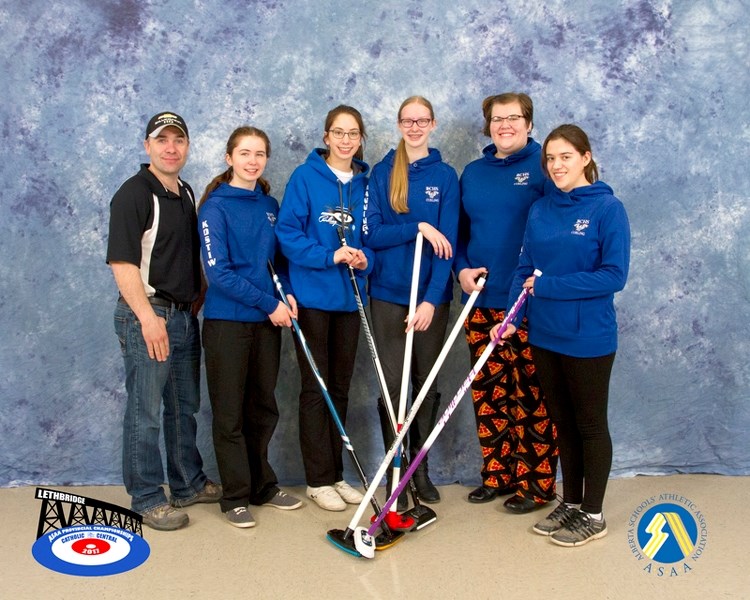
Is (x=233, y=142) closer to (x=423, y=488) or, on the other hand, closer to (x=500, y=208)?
(x=500, y=208)

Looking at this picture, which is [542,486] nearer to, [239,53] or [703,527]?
[703,527]

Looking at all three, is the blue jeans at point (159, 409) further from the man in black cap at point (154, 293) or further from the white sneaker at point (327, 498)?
the white sneaker at point (327, 498)

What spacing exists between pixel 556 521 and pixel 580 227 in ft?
3.47

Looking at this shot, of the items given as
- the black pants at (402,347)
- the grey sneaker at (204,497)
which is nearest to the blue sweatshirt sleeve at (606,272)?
the black pants at (402,347)

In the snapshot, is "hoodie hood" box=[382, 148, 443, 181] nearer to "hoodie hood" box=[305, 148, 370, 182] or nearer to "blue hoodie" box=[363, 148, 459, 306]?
"blue hoodie" box=[363, 148, 459, 306]

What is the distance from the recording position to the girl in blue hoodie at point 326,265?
9.36 ft

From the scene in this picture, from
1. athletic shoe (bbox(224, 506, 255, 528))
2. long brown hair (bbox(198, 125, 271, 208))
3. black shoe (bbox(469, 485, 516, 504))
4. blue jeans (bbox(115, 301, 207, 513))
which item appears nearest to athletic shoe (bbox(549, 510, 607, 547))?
black shoe (bbox(469, 485, 516, 504))

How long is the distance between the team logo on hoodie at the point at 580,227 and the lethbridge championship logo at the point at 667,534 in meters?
1.09

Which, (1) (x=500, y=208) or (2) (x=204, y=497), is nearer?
(1) (x=500, y=208)

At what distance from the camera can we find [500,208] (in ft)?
9.32

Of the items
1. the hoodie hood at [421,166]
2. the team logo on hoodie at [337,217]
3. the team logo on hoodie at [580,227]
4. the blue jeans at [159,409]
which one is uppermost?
the hoodie hood at [421,166]

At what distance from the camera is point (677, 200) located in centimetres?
330

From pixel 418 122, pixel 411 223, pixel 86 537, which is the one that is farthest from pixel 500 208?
pixel 86 537

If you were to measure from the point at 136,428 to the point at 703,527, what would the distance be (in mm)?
2053
